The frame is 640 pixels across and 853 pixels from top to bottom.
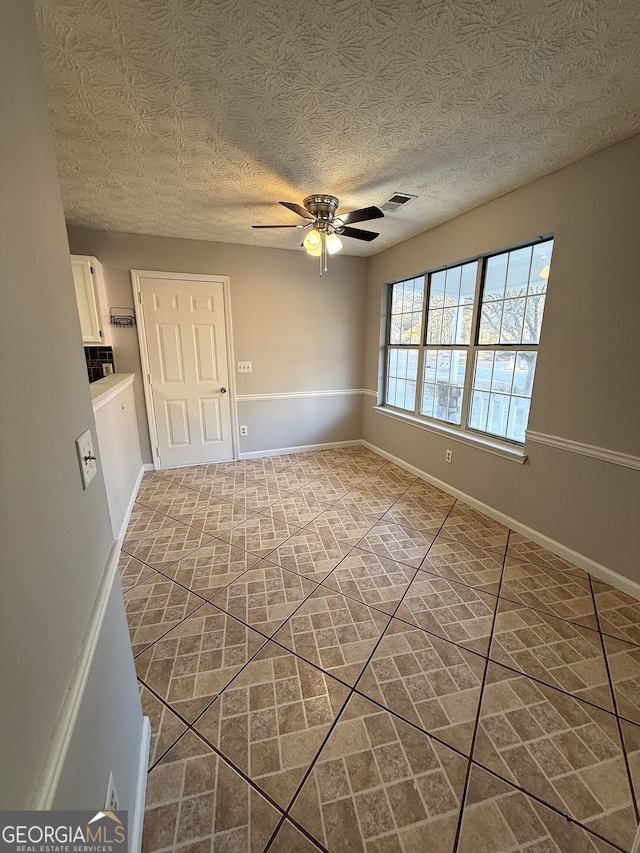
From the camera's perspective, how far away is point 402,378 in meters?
4.11

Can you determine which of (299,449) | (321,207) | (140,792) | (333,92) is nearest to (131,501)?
(299,449)

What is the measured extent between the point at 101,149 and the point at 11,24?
5.42 ft

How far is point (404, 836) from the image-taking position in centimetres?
102

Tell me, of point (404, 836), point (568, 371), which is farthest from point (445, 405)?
point (404, 836)

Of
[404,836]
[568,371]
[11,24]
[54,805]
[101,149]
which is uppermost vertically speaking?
[101,149]

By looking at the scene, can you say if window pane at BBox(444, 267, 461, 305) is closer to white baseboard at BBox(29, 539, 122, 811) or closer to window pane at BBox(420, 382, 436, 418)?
window pane at BBox(420, 382, 436, 418)

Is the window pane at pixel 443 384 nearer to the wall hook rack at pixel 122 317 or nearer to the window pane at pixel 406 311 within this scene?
the window pane at pixel 406 311

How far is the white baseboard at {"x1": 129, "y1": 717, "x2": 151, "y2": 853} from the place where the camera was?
3.11ft

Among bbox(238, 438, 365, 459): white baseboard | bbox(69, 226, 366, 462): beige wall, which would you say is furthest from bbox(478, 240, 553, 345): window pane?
bbox(238, 438, 365, 459): white baseboard

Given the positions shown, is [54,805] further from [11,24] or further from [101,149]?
[101,149]

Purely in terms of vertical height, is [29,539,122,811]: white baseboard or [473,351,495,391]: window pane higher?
[473,351,495,391]: window pane

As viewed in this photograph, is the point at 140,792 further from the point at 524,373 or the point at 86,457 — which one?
the point at 524,373

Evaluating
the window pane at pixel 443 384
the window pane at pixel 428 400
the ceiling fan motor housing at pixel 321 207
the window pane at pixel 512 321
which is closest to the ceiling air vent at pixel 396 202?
the ceiling fan motor housing at pixel 321 207

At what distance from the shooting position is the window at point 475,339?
2.55 m
